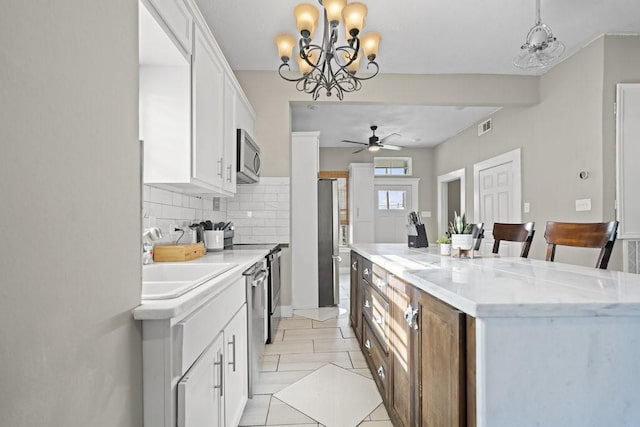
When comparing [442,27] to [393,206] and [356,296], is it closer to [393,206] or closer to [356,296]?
[356,296]

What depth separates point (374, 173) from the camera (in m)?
7.29

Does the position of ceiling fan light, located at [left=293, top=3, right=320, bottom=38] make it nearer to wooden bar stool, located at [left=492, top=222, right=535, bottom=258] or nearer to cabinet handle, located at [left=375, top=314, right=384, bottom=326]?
cabinet handle, located at [left=375, top=314, right=384, bottom=326]

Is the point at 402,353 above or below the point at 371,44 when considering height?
below

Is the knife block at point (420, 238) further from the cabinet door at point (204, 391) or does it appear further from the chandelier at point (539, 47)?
the cabinet door at point (204, 391)

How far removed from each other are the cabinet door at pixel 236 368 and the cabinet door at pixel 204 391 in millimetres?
99

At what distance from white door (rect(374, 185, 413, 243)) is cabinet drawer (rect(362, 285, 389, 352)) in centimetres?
492

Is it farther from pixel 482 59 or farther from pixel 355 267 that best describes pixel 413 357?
pixel 482 59

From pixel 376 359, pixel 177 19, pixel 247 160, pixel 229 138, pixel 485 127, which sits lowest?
pixel 376 359

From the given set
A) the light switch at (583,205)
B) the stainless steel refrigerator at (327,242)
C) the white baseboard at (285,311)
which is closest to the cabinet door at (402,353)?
the white baseboard at (285,311)

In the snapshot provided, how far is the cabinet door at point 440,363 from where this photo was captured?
92cm

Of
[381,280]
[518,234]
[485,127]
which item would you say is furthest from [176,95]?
[485,127]

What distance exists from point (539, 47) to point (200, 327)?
279 cm

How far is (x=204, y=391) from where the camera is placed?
1.15 metres

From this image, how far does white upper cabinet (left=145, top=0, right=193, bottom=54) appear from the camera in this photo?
60.2 inches
